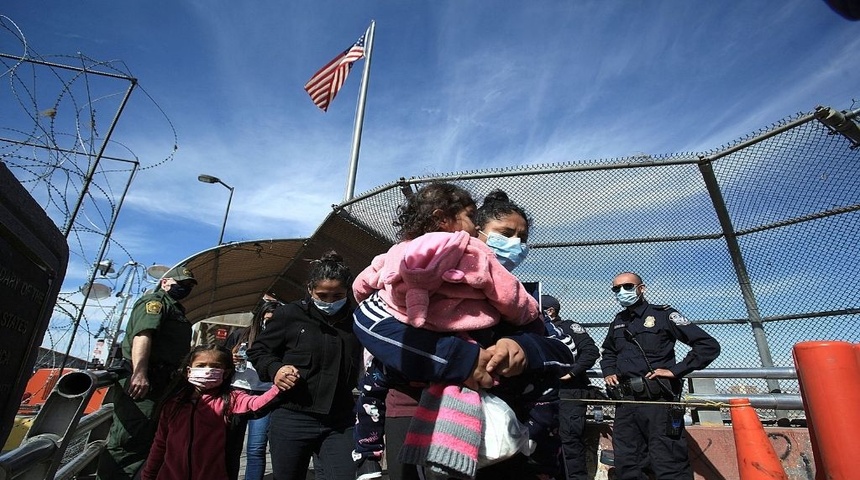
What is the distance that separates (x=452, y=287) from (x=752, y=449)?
1.72 meters

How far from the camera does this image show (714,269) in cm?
437

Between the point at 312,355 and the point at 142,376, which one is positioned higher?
the point at 312,355

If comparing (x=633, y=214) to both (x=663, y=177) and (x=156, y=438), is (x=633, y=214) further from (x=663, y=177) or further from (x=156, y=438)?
(x=156, y=438)

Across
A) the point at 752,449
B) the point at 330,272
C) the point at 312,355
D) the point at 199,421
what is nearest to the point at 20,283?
the point at 312,355

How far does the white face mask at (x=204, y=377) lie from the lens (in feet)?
10.5

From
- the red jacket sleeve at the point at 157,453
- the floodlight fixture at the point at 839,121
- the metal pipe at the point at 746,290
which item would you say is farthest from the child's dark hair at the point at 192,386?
the floodlight fixture at the point at 839,121

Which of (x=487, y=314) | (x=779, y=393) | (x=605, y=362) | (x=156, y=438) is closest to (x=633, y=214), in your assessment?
(x=605, y=362)

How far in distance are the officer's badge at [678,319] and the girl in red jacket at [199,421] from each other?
11.7ft

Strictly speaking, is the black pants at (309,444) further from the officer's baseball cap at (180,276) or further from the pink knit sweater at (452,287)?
the officer's baseball cap at (180,276)

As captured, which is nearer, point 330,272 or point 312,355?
point 312,355

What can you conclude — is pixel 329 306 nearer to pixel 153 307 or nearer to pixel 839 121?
pixel 153 307

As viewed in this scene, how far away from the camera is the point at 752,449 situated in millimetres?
2086

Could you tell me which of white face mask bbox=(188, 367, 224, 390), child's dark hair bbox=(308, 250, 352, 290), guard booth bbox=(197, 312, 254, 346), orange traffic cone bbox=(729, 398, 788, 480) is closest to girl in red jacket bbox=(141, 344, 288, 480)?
white face mask bbox=(188, 367, 224, 390)

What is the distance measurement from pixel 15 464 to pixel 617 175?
403cm
